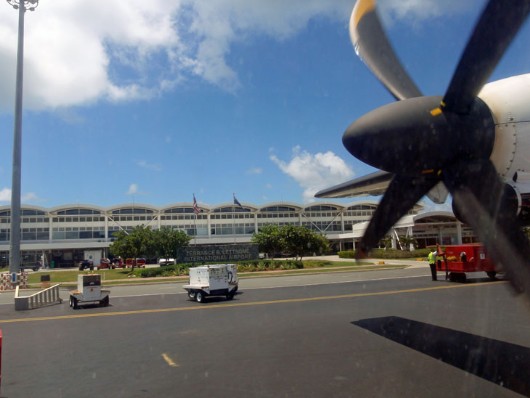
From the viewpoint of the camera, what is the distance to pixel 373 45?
24.4 feet

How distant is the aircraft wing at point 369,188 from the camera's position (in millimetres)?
7129

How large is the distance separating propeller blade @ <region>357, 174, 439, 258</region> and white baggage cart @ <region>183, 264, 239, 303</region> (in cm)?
1180

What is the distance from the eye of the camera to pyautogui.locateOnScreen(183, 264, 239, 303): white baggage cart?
58.7 feet

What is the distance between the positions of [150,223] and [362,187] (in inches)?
2702

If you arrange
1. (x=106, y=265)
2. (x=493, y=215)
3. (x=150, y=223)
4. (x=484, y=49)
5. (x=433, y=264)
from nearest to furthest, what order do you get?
1. (x=484, y=49)
2. (x=493, y=215)
3. (x=433, y=264)
4. (x=106, y=265)
5. (x=150, y=223)

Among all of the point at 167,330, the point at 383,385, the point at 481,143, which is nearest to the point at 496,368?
the point at 383,385

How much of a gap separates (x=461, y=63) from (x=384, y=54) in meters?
2.21

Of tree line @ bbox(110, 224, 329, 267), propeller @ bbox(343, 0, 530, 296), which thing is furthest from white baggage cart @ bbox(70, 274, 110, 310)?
tree line @ bbox(110, 224, 329, 267)

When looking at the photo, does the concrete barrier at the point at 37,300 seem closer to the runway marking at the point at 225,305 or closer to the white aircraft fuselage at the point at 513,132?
the runway marking at the point at 225,305

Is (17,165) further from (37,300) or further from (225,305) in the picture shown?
(225,305)

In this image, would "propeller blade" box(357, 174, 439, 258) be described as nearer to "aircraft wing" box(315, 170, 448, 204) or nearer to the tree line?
"aircraft wing" box(315, 170, 448, 204)

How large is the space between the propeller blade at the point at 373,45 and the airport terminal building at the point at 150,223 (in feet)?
201

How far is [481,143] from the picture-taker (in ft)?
18.8

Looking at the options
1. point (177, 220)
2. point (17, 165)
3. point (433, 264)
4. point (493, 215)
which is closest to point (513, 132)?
point (493, 215)
